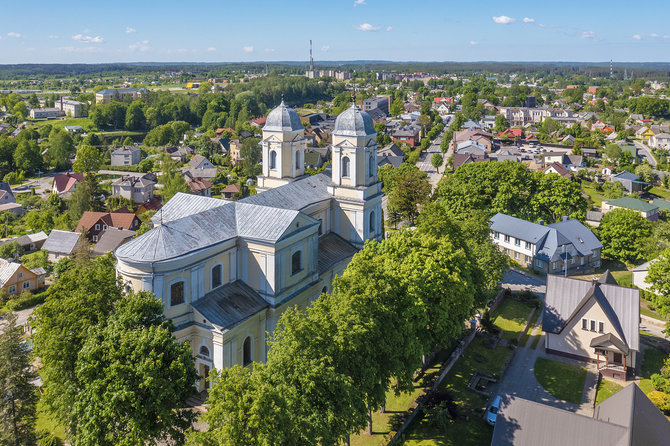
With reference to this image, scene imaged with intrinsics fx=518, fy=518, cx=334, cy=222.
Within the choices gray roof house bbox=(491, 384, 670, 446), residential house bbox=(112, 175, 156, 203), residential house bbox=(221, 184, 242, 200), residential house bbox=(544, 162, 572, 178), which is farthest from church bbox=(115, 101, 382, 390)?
residential house bbox=(544, 162, 572, 178)

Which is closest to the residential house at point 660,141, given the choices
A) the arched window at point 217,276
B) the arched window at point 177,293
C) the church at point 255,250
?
the church at point 255,250

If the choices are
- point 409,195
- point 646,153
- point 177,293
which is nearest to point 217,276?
point 177,293

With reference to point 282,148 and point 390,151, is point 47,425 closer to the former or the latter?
point 282,148

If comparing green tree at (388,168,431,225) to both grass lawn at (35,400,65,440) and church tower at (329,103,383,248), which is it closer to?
church tower at (329,103,383,248)

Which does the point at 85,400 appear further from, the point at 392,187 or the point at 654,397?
the point at 392,187

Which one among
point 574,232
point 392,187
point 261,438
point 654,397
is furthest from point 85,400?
point 392,187

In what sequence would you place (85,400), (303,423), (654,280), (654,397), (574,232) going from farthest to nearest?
1. (574,232)
2. (654,280)
3. (654,397)
4. (85,400)
5. (303,423)
